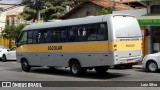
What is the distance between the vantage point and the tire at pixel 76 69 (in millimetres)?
18438

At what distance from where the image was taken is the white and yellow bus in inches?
665

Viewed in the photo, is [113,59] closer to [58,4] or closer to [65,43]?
[65,43]

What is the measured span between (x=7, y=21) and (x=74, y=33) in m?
44.4

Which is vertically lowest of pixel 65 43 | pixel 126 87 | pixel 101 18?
pixel 126 87

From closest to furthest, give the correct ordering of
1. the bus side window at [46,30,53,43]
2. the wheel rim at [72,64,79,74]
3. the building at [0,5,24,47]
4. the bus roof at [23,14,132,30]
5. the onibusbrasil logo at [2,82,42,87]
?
the onibusbrasil logo at [2,82,42,87], the bus roof at [23,14,132,30], the wheel rim at [72,64,79,74], the bus side window at [46,30,53,43], the building at [0,5,24,47]

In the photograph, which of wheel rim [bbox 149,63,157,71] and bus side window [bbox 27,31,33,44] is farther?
bus side window [bbox 27,31,33,44]

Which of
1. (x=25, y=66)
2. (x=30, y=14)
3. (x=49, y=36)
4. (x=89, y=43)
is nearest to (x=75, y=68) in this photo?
(x=89, y=43)

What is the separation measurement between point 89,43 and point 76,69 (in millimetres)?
1764

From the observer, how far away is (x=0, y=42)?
174 ft

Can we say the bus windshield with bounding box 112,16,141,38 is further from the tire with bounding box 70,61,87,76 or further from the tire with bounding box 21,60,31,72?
the tire with bounding box 21,60,31,72

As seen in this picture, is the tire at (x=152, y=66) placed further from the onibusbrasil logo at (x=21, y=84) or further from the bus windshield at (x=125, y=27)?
the onibusbrasil logo at (x=21, y=84)

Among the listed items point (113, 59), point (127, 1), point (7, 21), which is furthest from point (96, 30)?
point (7, 21)

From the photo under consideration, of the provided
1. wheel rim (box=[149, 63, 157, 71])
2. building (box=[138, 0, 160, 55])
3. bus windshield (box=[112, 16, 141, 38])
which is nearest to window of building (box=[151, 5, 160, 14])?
building (box=[138, 0, 160, 55])

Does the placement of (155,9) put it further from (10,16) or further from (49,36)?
(10,16)
